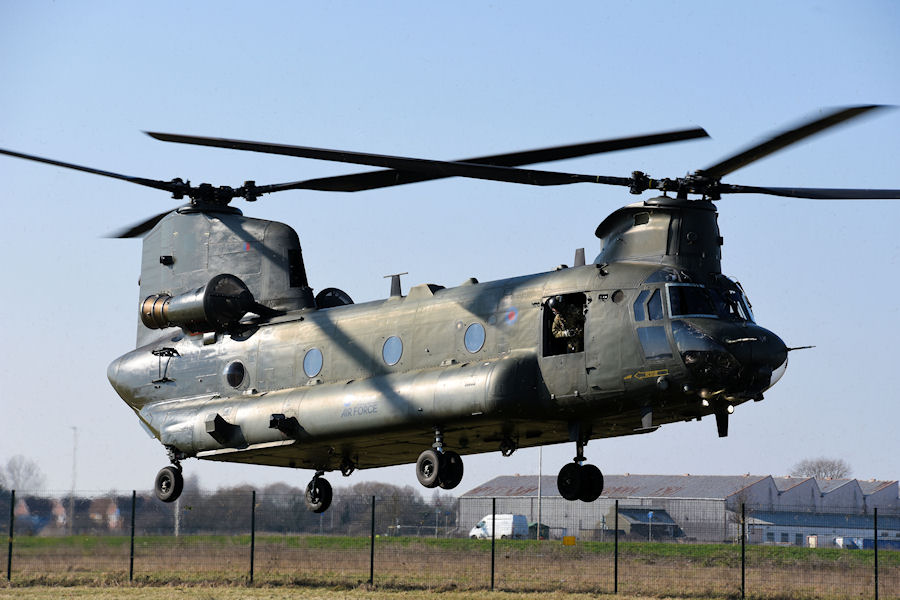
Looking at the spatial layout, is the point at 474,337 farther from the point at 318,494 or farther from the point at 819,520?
the point at 819,520

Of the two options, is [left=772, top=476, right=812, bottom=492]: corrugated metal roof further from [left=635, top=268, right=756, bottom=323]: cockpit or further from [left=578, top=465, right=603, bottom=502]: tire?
[left=635, top=268, right=756, bottom=323]: cockpit

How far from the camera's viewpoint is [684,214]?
18.6 metres

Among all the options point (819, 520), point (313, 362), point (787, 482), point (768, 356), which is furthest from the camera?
point (787, 482)

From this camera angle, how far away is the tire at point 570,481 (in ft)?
65.9

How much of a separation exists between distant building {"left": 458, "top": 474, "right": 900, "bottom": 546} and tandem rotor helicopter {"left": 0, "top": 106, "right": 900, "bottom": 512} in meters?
12.2

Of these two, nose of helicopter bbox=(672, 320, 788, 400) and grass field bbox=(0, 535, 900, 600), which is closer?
nose of helicopter bbox=(672, 320, 788, 400)

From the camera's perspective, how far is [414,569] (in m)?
30.0

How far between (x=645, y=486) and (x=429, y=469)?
5366 centimetres

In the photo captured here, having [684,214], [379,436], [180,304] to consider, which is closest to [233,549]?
[180,304]

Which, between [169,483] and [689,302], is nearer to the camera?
[689,302]

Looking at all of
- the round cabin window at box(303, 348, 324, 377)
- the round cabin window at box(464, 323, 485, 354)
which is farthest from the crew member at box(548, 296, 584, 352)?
the round cabin window at box(303, 348, 324, 377)

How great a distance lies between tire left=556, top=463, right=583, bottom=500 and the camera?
20078 mm

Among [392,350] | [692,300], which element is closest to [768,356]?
[692,300]

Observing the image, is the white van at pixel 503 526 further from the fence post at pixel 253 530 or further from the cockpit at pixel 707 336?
the cockpit at pixel 707 336
